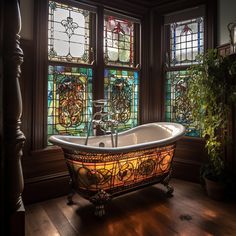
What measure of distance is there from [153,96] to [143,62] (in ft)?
1.76

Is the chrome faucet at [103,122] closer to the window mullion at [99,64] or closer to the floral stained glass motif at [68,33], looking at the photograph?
the window mullion at [99,64]

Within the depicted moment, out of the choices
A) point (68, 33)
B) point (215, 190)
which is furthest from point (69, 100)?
point (215, 190)

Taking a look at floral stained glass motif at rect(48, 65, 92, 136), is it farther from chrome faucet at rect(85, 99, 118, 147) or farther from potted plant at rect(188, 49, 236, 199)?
potted plant at rect(188, 49, 236, 199)

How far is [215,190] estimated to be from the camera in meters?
2.50

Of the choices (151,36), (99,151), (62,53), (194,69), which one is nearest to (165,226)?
(99,151)

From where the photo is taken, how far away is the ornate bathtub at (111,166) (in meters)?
2.07

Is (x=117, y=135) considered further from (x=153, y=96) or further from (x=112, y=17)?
(x=112, y=17)

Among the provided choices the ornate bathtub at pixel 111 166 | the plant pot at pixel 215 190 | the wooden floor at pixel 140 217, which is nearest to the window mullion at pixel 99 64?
the ornate bathtub at pixel 111 166

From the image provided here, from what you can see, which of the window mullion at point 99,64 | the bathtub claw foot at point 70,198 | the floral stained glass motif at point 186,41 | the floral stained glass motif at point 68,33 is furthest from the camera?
the floral stained glass motif at point 186,41

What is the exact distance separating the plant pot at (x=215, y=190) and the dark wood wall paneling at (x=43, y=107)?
510 millimetres

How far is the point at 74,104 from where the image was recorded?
2898mm

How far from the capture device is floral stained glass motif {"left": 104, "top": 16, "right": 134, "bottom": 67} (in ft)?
10.4

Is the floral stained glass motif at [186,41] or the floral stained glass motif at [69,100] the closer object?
the floral stained glass motif at [69,100]

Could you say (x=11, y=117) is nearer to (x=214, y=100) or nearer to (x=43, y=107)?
(x=43, y=107)
